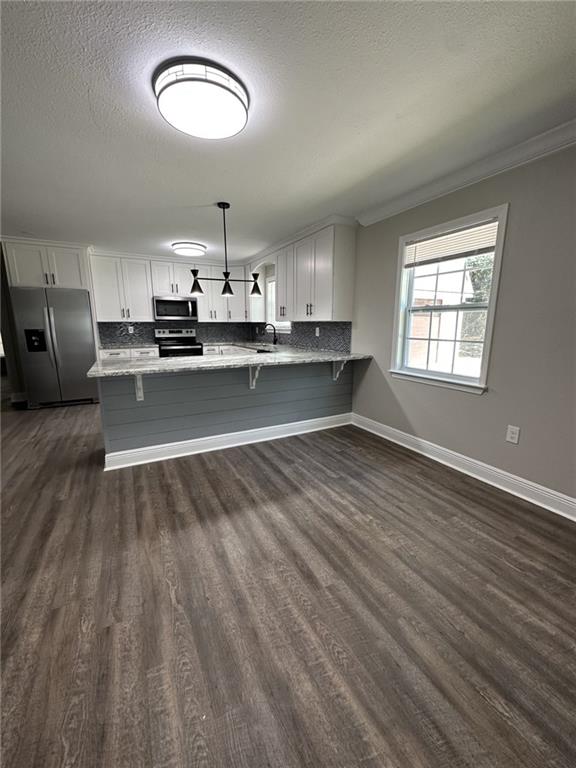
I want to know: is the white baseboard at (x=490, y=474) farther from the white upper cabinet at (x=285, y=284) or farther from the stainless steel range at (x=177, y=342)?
the stainless steel range at (x=177, y=342)

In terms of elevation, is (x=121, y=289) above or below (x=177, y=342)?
above

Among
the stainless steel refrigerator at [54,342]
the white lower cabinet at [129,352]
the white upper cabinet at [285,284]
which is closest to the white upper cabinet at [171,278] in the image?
the white lower cabinet at [129,352]

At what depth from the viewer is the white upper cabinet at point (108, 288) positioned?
16.6 ft

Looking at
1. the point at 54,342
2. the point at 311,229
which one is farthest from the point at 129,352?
the point at 311,229

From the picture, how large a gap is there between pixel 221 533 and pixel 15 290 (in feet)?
15.7

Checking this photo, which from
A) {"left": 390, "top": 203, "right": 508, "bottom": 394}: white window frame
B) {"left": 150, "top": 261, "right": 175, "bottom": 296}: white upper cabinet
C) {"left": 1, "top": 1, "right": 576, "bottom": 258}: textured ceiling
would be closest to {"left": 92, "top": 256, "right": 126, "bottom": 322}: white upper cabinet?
{"left": 150, "top": 261, "right": 175, "bottom": 296}: white upper cabinet

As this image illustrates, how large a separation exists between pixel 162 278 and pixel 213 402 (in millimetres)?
3487

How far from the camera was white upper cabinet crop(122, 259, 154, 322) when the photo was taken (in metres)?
5.29

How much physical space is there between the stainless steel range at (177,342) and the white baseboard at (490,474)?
372 cm

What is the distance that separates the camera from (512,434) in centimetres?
239

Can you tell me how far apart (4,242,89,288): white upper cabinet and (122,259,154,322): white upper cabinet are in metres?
0.64

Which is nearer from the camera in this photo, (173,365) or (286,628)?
(286,628)

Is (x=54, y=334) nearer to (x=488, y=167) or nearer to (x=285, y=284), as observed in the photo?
(x=285, y=284)

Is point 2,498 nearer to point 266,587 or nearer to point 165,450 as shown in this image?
point 165,450
